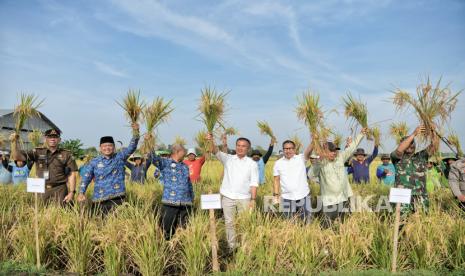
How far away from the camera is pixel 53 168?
17.2ft

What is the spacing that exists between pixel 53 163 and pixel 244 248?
3.27 metres

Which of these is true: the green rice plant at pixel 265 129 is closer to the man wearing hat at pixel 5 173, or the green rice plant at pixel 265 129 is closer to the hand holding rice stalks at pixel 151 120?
the hand holding rice stalks at pixel 151 120

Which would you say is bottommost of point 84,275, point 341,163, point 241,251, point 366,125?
point 84,275

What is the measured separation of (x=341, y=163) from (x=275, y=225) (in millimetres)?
1392

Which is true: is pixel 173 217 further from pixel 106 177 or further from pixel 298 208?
→ pixel 298 208

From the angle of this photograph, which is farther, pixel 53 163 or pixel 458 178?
pixel 53 163

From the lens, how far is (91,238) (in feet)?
13.0

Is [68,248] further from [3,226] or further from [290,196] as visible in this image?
[290,196]

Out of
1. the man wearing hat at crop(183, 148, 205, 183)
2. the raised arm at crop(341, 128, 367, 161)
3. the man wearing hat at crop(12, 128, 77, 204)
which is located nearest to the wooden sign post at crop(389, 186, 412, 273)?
the raised arm at crop(341, 128, 367, 161)

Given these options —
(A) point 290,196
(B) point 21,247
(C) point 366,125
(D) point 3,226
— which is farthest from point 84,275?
(C) point 366,125

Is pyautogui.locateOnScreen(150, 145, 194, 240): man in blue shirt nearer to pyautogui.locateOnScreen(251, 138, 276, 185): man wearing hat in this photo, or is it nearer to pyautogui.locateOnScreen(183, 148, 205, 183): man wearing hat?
pyautogui.locateOnScreen(183, 148, 205, 183): man wearing hat

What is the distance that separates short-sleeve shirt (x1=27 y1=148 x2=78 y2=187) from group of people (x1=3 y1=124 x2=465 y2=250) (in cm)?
1

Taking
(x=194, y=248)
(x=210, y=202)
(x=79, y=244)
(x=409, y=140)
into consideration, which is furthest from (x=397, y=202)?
(x=79, y=244)

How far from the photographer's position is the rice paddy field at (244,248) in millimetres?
3779
